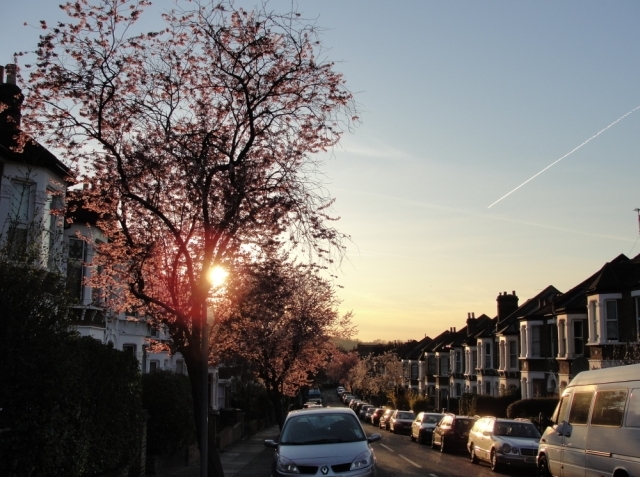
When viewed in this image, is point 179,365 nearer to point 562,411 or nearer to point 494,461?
point 494,461

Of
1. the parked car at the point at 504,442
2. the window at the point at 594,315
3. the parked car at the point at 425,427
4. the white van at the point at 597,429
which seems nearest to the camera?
the white van at the point at 597,429

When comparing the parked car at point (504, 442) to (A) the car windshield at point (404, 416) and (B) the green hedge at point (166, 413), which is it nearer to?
(B) the green hedge at point (166, 413)

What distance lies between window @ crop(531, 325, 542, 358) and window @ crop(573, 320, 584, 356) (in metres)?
5.61

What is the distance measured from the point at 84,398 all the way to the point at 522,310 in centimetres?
4579

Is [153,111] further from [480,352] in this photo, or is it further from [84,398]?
[480,352]

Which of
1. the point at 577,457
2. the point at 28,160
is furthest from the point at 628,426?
the point at 28,160

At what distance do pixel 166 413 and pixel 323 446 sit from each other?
7659 mm

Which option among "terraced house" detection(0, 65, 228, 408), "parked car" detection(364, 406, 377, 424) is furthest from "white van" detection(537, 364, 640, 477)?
"parked car" detection(364, 406, 377, 424)

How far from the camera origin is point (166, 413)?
18.9 metres

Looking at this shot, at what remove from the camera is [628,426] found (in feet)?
36.6

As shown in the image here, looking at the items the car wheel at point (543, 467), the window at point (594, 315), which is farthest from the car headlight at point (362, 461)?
the window at point (594, 315)

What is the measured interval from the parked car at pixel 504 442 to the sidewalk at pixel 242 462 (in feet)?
21.9

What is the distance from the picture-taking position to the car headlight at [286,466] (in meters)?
11.9

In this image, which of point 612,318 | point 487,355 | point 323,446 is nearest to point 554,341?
point 612,318
